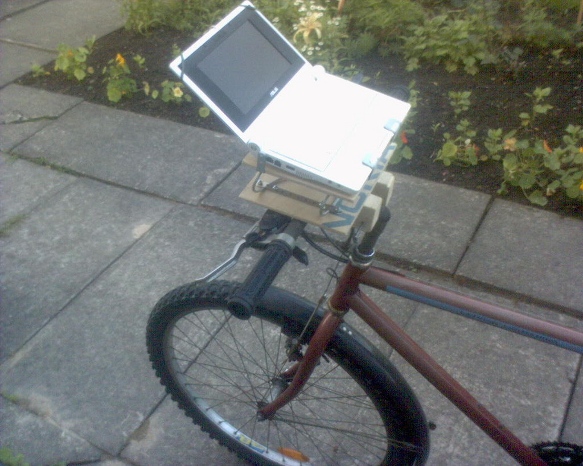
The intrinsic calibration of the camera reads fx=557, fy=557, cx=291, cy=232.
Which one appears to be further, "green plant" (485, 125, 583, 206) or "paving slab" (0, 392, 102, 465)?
"green plant" (485, 125, 583, 206)

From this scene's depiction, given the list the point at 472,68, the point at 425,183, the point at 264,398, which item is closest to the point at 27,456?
the point at 264,398

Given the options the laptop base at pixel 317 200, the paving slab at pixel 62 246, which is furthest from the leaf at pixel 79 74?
the laptop base at pixel 317 200

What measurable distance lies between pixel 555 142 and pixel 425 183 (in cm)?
89

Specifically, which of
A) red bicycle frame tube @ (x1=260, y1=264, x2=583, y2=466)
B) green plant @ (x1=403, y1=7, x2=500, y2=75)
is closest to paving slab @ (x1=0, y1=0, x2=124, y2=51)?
green plant @ (x1=403, y1=7, x2=500, y2=75)

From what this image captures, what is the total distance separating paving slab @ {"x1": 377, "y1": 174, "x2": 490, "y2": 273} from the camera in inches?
118

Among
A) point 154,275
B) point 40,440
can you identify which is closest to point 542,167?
point 154,275

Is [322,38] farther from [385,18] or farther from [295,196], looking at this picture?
[295,196]

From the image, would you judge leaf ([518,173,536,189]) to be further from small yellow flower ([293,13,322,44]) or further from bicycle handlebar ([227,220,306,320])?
bicycle handlebar ([227,220,306,320])

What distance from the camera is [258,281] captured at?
4.15ft

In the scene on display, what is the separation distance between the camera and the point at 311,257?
310 cm

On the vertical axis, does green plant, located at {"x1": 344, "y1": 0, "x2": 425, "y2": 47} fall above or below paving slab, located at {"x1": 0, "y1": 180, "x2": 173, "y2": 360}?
above

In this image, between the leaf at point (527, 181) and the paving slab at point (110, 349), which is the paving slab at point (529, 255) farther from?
the paving slab at point (110, 349)

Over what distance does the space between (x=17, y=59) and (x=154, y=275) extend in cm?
332

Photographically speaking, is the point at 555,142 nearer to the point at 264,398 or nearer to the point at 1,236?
the point at 264,398
